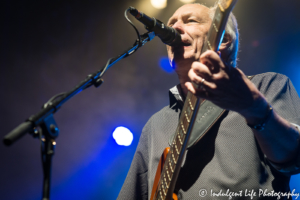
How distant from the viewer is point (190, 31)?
143 cm

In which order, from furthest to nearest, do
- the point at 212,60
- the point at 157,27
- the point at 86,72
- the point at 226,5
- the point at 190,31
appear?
the point at 86,72 < the point at 190,31 < the point at 157,27 < the point at 226,5 < the point at 212,60

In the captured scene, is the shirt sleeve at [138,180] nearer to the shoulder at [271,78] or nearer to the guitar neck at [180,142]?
the guitar neck at [180,142]

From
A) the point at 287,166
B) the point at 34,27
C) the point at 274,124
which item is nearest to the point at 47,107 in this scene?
the point at 274,124

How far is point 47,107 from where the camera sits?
2.28 ft

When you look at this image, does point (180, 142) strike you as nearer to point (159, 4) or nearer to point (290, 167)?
point (290, 167)

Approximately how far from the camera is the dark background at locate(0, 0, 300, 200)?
115 inches

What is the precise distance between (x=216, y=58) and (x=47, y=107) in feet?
2.08

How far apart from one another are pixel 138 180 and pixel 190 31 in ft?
4.28

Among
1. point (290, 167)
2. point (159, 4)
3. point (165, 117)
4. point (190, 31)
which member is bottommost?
point (290, 167)

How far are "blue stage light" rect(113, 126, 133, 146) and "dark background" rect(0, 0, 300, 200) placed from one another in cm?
10

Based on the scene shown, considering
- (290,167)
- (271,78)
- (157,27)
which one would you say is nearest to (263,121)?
(290,167)

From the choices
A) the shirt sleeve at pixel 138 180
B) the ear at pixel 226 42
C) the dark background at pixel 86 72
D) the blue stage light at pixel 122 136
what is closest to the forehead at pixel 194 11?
the ear at pixel 226 42

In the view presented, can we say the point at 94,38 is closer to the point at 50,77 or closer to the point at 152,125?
the point at 50,77

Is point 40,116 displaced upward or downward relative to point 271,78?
upward
